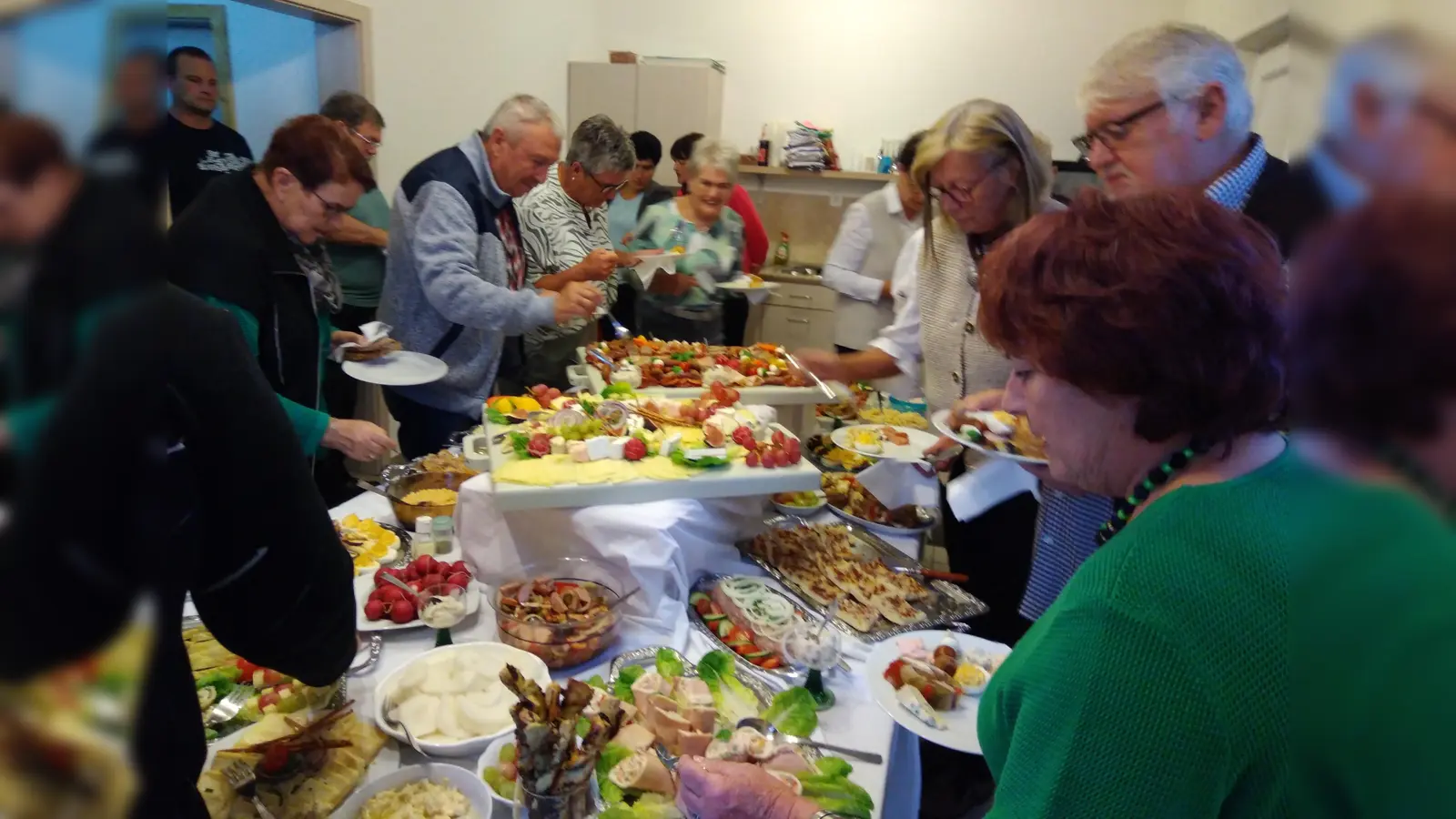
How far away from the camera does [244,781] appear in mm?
1023

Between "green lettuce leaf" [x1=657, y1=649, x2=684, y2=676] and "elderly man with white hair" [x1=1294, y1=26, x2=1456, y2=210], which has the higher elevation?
"elderly man with white hair" [x1=1294, y1=26, x2=1456, y2=210]

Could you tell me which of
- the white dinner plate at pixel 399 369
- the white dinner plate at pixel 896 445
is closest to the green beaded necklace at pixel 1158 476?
the white dinner plate at pixel 896 445

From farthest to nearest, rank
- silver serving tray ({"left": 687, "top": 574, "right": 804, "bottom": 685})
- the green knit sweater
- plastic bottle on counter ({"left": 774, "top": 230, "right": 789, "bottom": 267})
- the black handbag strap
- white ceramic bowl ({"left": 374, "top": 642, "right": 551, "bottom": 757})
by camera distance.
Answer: plastic bottle on counter ({"left": 774, "top": 230, "right": 789, "bottom": 267}), the black handbag strap, silver serving tray ({"left": 687, "top": 574, "right": 804, "bottom": 685}), white ceramic bowl ({"left": 374, "top": 642, "right": 551, "bottom": 757}), the green knit sweater

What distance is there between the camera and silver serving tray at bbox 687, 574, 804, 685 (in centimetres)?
141

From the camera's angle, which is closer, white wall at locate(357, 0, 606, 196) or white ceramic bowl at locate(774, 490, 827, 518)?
white ceramic bowl at locate(774, 490, 827, 518)

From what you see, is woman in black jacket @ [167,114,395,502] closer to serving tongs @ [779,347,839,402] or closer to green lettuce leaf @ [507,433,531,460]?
green lettuce leaf @ [507,433,531,460]

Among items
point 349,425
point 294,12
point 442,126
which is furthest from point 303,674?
point 442,126

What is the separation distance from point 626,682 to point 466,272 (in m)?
1.48

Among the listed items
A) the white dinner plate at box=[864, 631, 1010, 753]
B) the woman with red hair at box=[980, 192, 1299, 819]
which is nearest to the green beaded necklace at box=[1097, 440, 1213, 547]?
the woman with red hair at box=[980, 192, 1299, 819]

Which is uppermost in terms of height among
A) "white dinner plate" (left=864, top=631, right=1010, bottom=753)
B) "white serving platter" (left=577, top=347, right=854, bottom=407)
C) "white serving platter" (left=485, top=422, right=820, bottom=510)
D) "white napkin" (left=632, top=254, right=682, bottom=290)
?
"white napkin" (left=632, top=254, right=682, bottom=290)

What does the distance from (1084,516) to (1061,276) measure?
0.87 meters

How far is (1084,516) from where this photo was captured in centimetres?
148

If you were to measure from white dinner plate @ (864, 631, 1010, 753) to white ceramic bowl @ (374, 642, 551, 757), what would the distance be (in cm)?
50

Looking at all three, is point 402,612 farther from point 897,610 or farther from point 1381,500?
point 1381,500
